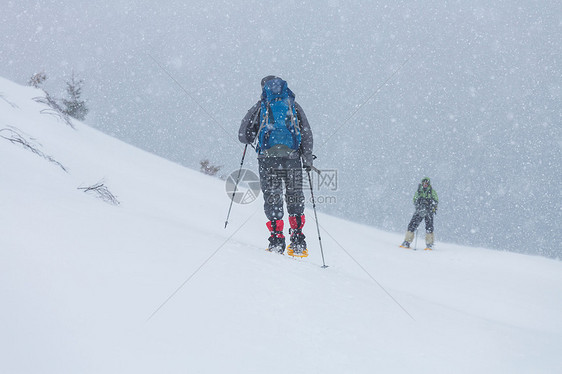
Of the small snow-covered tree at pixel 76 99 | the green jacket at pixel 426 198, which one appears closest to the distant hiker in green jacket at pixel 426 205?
the green jacket at pixel 426 198

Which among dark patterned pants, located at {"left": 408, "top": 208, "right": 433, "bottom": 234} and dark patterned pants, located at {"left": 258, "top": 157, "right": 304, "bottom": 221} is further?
dark patterned pants, located at {"left": 408, "top": 208, "right": 433, "bottom": 234}

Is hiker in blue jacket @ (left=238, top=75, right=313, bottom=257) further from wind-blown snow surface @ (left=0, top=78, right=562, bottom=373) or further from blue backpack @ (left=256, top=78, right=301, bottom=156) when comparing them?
wind-blown snow surface @ (left=0, top=78, right=562, bottom=373)

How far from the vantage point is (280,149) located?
4480 millimetres

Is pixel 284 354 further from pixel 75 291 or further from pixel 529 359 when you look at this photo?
pixel 529 359

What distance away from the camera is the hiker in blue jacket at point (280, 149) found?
445 centimetres

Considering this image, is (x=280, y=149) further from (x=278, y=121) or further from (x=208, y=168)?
(x=208, y=168)

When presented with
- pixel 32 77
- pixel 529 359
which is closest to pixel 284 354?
pixel 529 359

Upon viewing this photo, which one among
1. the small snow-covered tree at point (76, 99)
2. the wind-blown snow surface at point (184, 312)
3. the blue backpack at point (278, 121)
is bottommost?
the wind-blown snow surface at point (184, 312)

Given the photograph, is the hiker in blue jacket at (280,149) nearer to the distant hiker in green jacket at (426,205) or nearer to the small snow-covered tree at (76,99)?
the distant hiker in green jacket at (426,205)

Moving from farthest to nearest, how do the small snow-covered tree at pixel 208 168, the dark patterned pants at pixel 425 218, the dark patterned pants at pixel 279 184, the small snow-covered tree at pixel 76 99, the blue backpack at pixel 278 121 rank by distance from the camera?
the small snow-covered tree at pixel 76 99, the small snow-covered tree at pixel 208 168, the dark patterned pants at pixel 425 218, the dark patterned pants at pixel 279 184, the blue backpack at pixel 278 121

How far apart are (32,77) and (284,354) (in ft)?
56.4

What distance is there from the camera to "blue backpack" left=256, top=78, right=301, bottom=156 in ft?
14.5

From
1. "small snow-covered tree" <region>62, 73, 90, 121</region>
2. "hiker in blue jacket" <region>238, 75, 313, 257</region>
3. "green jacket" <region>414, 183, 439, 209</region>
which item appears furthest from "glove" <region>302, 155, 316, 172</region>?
"small snow-covered tree" <region>62, 73, 90, 121</region>

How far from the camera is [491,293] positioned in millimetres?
5164
